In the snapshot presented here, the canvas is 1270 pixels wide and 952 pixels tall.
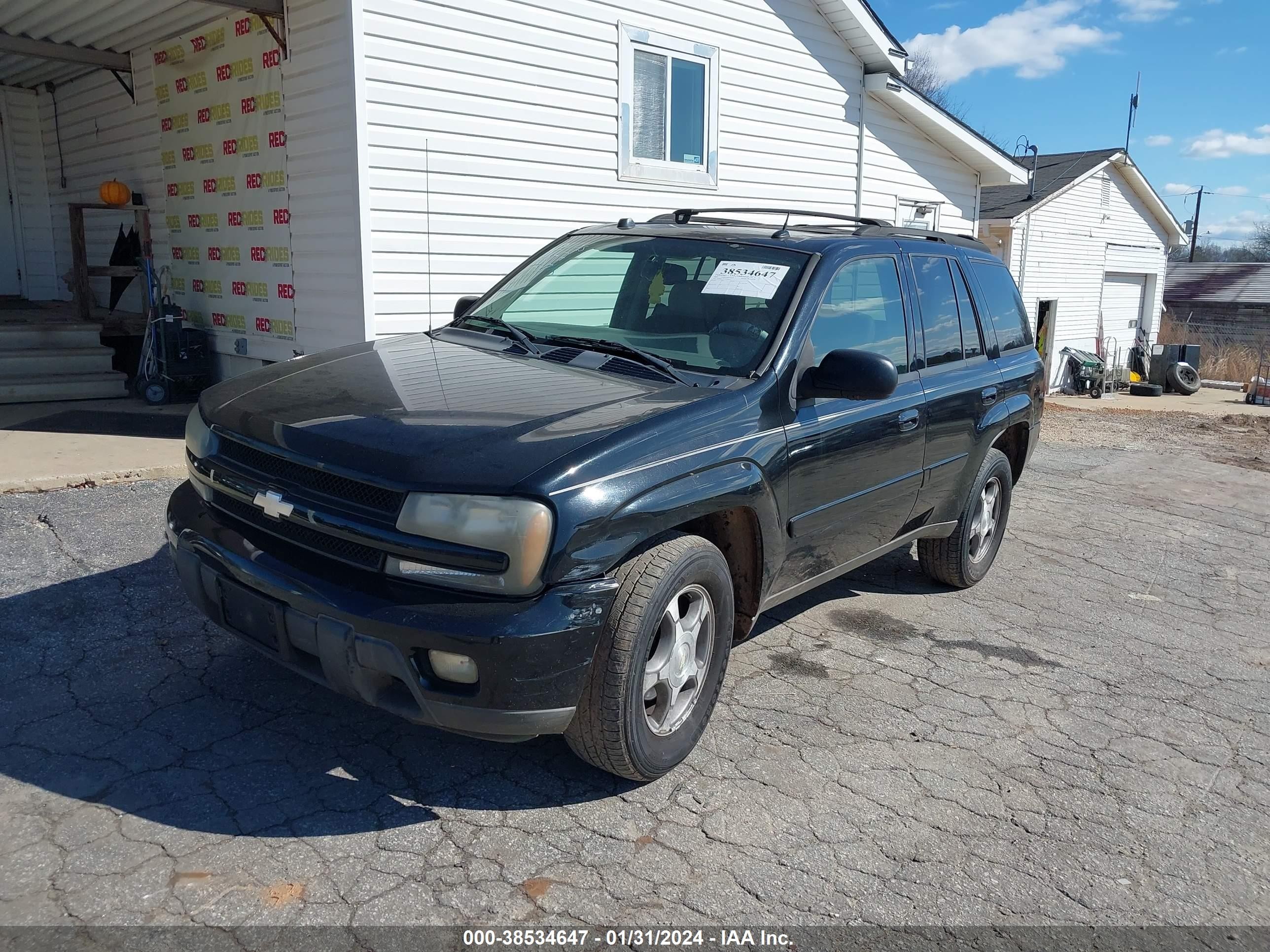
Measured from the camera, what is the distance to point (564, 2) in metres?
8.66

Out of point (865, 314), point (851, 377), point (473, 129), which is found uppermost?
point (473, 129)

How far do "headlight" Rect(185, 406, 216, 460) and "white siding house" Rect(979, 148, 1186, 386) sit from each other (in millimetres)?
17099

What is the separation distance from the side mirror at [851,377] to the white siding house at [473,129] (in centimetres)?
493

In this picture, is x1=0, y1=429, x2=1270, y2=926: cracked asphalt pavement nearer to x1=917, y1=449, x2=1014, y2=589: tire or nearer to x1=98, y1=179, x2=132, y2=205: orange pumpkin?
x1=917, y1=449, x2=1014, y2=589: tire

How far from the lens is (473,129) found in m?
8.19

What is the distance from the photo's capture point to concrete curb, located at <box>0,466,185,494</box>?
19.9ft

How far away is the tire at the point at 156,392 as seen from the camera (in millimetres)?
9078

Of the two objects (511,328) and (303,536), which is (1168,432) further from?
(303,536)

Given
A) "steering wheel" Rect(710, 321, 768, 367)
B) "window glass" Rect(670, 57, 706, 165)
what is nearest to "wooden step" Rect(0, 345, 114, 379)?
"window glass" Rect(670, 57, 706, 165)

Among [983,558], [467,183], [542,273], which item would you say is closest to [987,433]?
[983,558]

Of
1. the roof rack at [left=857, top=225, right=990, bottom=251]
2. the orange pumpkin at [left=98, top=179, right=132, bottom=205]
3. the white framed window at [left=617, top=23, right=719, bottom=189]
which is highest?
the white framed window at [left=617, top=23, right=719, bottom=189]


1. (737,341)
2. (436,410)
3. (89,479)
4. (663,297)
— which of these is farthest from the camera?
(89,479)

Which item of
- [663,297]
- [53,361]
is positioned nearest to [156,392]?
[53,361]

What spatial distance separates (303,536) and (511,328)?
1.57 m
